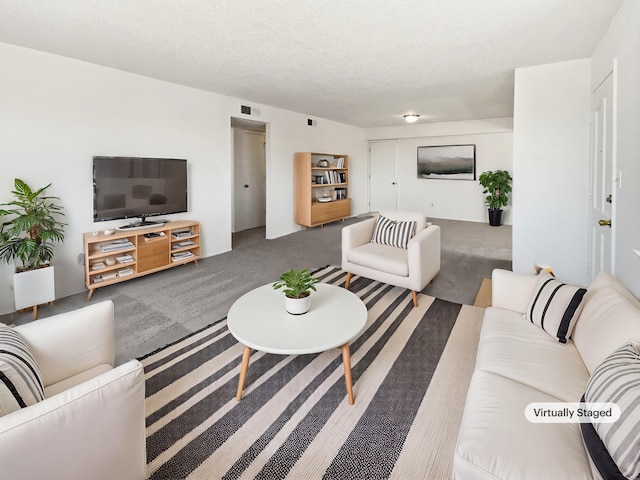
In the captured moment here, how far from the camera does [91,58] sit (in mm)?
3381

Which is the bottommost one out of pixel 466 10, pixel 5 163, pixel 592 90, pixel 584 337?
pixel 584 337

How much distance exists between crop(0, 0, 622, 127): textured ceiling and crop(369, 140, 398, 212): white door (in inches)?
176

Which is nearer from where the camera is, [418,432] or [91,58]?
[418,432]

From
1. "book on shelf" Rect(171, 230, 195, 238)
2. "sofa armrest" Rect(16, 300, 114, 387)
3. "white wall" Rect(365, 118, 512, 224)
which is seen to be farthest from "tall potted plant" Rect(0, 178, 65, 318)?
"white wall" Rect(365, 118, 512, 224)

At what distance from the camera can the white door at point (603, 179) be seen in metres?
2.47

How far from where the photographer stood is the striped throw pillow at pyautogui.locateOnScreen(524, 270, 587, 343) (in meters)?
1.71

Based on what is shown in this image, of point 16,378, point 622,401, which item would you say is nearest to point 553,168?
point 622,401

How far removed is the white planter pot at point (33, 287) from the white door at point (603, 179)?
456 cm

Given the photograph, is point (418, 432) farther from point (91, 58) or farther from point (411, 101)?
point (411, 101)

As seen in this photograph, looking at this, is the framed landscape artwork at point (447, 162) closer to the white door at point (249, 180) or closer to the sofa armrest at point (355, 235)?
the white door at point (249, 180)

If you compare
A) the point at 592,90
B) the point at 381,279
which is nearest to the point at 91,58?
the point at 381,279

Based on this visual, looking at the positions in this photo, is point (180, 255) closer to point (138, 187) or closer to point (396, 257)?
point (138, 187)

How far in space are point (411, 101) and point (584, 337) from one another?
4.56 metres

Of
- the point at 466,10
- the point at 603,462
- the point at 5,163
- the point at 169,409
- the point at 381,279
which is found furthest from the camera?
the point at 381,279
